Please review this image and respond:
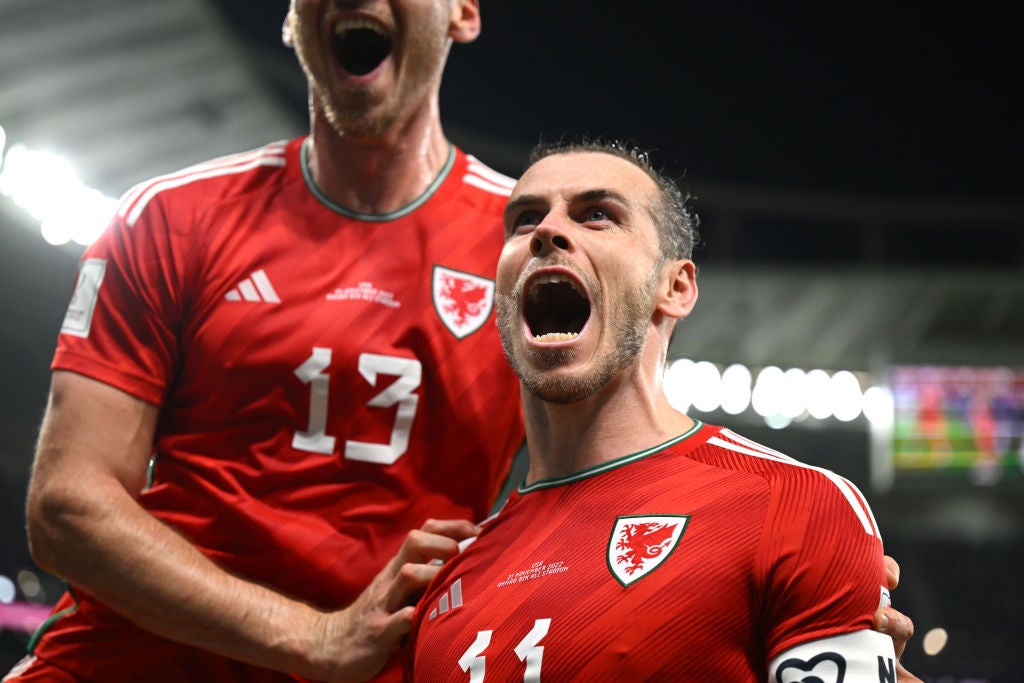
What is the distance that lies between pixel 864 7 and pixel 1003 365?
22.6 feet

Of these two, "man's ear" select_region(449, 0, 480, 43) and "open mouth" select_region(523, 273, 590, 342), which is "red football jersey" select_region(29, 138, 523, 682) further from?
"man's ear" select_region(449, 0, 480, 43)

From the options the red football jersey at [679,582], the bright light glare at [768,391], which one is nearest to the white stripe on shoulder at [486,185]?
the red football jersey at [679,582]

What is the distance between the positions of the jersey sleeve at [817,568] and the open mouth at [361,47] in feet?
4.93

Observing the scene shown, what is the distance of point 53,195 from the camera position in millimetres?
12383

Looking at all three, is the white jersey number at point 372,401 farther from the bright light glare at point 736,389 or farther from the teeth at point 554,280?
the bright light glare at point 736,389

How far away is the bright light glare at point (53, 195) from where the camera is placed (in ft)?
39.4

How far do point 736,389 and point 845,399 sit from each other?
6.10ft

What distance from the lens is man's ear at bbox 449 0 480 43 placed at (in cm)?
277

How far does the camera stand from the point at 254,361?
7.94ft

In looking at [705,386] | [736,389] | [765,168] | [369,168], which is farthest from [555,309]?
[765,168]

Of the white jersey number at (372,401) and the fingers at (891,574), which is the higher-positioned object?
the white jersey number at (372,401)

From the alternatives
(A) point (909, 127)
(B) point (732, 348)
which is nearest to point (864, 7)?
(A) point (909, 127)

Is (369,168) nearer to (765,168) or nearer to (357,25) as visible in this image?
(357,25)

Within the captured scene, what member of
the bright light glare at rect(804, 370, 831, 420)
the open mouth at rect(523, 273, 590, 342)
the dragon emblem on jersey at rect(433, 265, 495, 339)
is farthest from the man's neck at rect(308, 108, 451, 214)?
the bright light glare at rect(804, 370, 831, 420)
